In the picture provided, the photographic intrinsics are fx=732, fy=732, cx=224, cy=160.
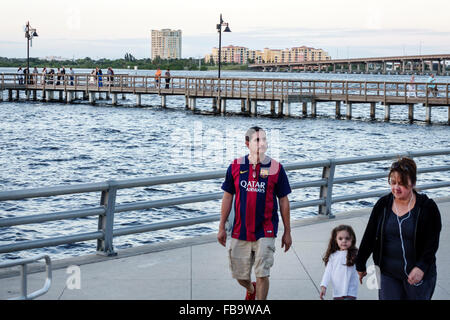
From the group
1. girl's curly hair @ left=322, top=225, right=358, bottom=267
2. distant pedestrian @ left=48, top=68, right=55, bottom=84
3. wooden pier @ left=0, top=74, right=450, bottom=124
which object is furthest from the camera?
distant pedestrian @ left=48, top=68, right=55, bottom=84

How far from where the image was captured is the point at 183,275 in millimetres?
7570

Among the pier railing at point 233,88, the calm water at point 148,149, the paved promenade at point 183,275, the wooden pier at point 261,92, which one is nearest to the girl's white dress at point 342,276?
the paved promenade at point 183,275

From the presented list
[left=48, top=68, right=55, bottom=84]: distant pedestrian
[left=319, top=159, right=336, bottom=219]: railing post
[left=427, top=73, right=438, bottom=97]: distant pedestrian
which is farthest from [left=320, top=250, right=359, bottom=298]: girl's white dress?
[left=48, top=68, right=55, bottom=84]: distant pedestrian

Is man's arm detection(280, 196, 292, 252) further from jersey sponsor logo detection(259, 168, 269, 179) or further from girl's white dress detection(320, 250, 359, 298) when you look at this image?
girl's white dress detection(320, 250, 359, 298)

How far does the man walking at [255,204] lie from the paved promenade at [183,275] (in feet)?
3.07

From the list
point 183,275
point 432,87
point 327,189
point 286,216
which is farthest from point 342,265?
point 432,87

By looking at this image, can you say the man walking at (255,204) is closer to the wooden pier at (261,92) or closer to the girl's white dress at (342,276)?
the girl's white dress at (342,276)

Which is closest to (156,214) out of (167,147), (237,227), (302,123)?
(237,227)

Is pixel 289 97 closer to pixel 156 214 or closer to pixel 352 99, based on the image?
pixel 352 99

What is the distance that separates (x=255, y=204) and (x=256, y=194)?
0.08m

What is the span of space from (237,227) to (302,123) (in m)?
50.3

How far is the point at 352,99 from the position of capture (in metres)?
55.0

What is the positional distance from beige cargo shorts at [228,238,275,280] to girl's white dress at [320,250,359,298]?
517 mm

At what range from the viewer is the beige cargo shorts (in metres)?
5.91
